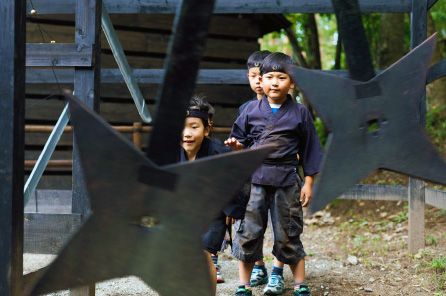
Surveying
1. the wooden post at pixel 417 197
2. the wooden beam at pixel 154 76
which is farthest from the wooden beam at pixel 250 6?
the wooden beam at pixel 154 76

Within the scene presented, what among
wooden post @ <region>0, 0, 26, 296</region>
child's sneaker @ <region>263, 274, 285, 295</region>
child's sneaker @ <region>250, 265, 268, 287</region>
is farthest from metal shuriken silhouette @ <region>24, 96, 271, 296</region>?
child's sneaker @ <region>250, 265, 268, 287</region>

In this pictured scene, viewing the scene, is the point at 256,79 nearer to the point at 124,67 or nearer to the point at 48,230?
the point at 124,67

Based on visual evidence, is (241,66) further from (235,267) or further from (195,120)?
(195,120)

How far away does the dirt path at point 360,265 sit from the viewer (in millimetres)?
4203

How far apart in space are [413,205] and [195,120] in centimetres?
255

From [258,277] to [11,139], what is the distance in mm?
2735

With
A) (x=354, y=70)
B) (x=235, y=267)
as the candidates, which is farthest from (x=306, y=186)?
(x=354, y=70)

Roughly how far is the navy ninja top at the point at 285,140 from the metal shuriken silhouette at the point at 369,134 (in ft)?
→ 7.97

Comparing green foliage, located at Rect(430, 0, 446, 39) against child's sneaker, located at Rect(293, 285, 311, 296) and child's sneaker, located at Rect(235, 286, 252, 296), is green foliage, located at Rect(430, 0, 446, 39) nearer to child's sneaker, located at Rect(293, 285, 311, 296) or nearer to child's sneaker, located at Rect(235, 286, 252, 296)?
child's sneaker, located at Rect(293, 285, 311, 296)

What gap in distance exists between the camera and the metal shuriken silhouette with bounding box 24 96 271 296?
52.0 inches

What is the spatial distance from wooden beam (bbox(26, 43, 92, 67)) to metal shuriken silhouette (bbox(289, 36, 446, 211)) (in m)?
2.33

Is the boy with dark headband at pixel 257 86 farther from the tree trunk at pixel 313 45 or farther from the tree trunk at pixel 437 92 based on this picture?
the tree trunk at pixel 313 45

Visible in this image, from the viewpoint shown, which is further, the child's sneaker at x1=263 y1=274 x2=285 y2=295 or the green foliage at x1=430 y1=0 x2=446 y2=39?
the green foliage at x1=430 y1=0 x2=446 y2=39

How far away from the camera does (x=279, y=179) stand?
3928mm
